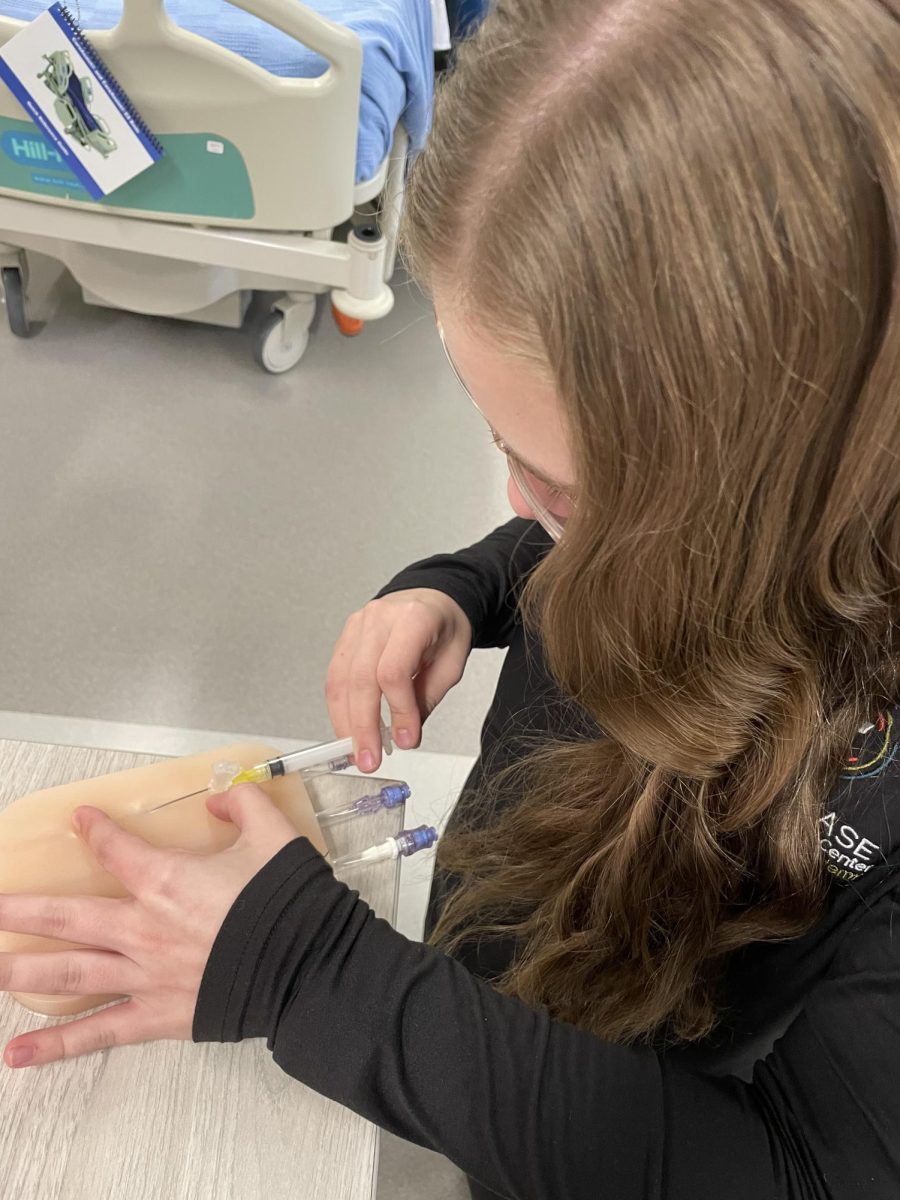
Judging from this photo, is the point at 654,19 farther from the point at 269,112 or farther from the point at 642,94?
the point at 269,112

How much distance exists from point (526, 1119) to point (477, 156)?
51cm

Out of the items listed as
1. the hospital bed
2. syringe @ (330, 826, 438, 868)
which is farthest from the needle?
the hospital bed

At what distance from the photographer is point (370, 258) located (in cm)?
167

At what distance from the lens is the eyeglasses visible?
49cm

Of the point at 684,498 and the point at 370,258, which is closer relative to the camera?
the point at 684,498

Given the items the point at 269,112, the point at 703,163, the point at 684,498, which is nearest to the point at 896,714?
the point at 684,498

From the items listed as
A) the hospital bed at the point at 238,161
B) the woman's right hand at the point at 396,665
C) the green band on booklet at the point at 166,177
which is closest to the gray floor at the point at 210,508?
the hospital bed at the point at 238,161

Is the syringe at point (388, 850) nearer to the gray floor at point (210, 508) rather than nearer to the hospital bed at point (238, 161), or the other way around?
the gray floor at point (210, 508)

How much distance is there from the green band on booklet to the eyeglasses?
1179mm

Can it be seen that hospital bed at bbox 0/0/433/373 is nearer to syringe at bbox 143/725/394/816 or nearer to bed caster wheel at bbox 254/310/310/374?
bed caster wheel at bbox 254/310/310/374

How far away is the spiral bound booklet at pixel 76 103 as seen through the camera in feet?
4.27

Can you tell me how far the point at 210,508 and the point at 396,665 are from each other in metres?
1.12

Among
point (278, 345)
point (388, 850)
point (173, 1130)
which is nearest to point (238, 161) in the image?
point (278, 345)

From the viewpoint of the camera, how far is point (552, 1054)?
0.51 metres
